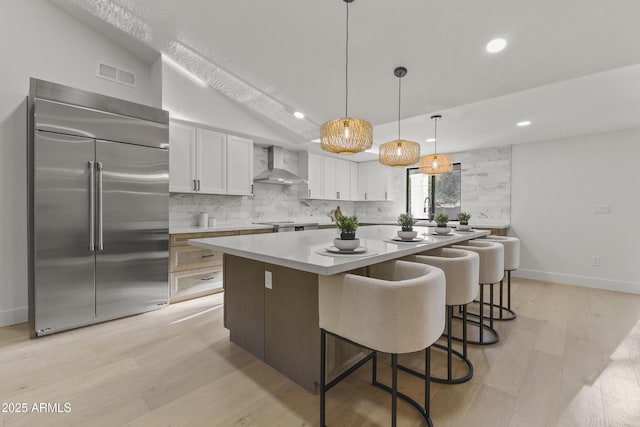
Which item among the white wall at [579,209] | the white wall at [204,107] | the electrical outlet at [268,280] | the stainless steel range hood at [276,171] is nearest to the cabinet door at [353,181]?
the stainless steel range hood at [276,171]

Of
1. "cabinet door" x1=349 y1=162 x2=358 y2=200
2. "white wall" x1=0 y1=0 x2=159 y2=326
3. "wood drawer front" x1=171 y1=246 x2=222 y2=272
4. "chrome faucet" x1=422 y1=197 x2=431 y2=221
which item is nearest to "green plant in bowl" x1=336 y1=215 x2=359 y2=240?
"wood drawer front" x1=171 y1=246 x2=222 y2=272

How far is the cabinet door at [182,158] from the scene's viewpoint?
3.58 metres

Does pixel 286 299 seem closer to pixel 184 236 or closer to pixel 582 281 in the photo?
pixel 184 236

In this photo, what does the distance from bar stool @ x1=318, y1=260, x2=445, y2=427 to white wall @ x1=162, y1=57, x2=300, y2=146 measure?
3.20 m

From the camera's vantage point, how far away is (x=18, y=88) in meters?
2.85

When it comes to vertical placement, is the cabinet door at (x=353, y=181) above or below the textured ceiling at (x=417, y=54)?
below

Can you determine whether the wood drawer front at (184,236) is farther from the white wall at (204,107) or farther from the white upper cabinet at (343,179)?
the white upper cabinet at (343,179)

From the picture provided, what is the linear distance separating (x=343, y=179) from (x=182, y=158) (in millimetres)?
3538

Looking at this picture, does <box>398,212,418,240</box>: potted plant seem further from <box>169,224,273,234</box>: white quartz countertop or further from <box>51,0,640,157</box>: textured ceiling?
<box>169,224,273,234</box>: white quartz countertop

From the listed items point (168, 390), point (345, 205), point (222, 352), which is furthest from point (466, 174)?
point (168, 390)

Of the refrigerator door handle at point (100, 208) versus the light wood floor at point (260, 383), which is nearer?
the light wood floor at point (260, 383)

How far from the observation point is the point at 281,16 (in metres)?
2.46

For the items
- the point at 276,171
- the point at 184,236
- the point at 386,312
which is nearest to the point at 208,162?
the point at 184,236

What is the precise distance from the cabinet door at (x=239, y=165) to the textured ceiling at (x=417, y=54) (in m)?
0.59
